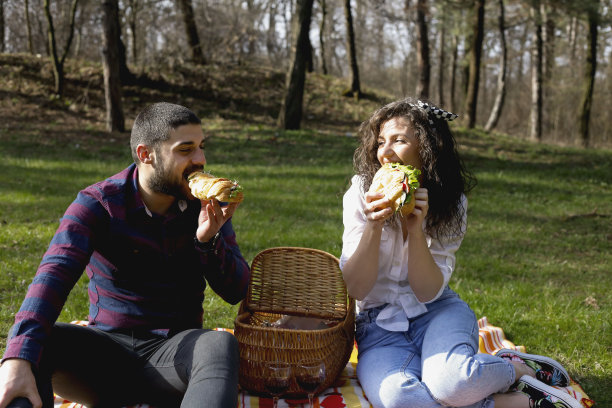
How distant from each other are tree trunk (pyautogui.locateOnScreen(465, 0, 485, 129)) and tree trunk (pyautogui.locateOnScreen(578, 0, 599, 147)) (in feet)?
11.2

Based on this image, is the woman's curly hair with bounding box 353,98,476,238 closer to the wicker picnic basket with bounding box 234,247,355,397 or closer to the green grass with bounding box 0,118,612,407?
the wicker picnic basket with bounding box 234,247,355,397

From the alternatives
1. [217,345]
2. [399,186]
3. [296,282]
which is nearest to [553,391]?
[399,186]

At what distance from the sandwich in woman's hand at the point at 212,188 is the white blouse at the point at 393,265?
756mm

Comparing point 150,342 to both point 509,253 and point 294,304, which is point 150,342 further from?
point 509,253

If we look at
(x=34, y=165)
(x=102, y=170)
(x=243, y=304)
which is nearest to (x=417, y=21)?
(x=102, y=170)

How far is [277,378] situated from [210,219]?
95cm

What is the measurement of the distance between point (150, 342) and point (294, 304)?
98cm

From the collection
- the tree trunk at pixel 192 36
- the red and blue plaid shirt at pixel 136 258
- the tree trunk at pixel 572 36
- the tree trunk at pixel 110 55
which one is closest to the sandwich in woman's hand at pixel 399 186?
the red and blue plaid shirt at pixel 136 258

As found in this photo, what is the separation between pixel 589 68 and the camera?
18.4m

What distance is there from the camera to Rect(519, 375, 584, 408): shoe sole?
307 centimetres

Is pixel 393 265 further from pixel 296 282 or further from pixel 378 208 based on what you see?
pixel 296 282

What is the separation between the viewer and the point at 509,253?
6.59m

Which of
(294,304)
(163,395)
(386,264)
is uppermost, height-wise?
(386,264)

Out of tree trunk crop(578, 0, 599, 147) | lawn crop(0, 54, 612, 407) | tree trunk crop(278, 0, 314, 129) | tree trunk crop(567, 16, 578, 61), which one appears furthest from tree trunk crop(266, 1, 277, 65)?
tree trunk crop(567, 16, 578, 61)
